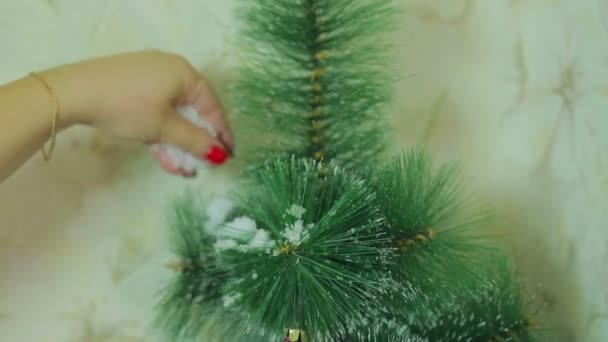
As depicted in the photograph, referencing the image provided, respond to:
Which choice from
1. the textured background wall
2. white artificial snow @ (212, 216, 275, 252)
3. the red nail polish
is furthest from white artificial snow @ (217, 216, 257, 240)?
the textured background wall

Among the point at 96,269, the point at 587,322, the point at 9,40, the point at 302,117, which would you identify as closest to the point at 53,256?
the point at 96,269

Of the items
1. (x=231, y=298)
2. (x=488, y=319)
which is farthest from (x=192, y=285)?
(x=488, y=319)

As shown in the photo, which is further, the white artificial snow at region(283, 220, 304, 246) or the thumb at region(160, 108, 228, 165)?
the thumb at region(160, 108, 228, 165)

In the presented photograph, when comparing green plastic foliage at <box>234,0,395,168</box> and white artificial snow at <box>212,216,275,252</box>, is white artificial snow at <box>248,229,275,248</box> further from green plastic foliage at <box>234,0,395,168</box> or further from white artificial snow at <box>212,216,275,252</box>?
green plastic foliage at <box>234,0,395,168</box>

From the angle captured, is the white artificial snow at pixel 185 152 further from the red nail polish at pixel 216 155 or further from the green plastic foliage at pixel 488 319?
the green plastic foliage at pixel 488 319

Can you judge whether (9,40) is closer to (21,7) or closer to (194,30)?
(21,7)

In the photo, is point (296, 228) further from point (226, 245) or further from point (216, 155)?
point (216, 155)
